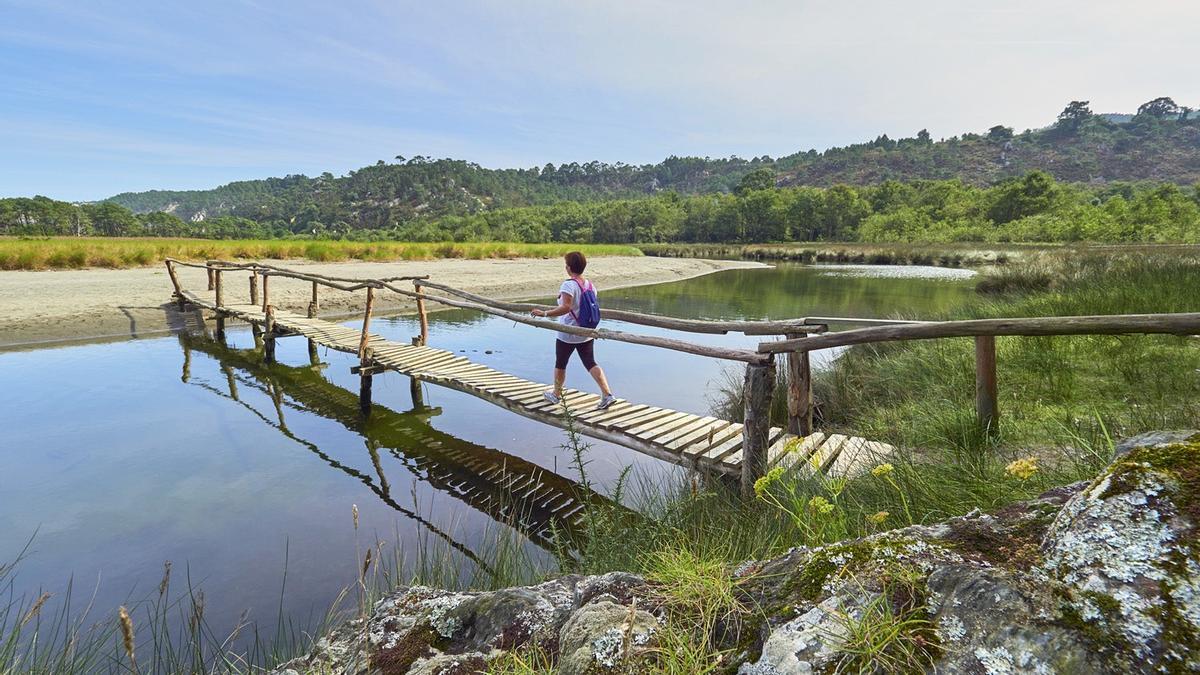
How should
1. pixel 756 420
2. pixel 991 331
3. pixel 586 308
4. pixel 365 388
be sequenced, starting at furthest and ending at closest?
pixel 365 388, pixel 586 308, pixel 756 420, pixel 991 331

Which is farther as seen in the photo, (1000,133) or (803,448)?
(1000,133)

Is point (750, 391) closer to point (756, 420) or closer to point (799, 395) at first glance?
point (756, 420)

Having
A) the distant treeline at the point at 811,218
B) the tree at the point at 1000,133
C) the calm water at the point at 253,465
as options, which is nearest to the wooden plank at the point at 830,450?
the calm water at the point at 253,465

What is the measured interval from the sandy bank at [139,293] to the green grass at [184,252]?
3.34ft

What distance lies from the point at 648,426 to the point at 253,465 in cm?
491

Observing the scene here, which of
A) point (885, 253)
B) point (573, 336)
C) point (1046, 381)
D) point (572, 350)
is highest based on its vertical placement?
Result: point (885, 253)

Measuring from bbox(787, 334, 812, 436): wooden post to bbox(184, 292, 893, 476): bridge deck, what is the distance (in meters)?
0.23

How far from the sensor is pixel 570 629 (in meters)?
1.53

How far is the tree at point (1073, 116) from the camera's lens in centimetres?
15012

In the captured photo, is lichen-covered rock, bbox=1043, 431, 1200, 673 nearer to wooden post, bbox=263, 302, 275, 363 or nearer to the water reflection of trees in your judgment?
wooden post, bbox=263, 302, 275, 363

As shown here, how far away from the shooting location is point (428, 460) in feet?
23.9

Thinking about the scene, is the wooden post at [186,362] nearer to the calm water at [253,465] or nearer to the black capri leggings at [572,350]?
the calm water at [253,465]

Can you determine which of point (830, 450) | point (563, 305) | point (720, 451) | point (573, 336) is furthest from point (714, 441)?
point (563, 305)

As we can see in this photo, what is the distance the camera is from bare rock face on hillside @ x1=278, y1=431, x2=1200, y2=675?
98 centimetres
